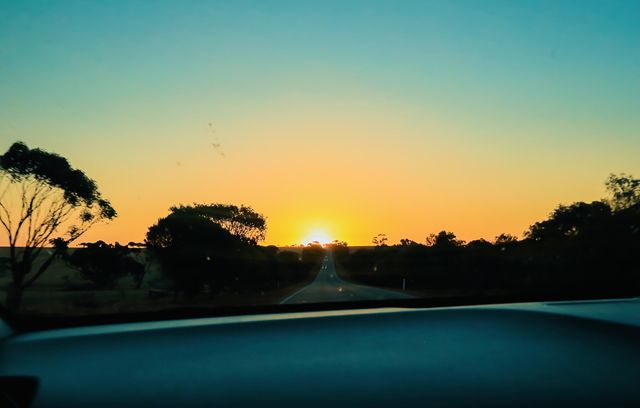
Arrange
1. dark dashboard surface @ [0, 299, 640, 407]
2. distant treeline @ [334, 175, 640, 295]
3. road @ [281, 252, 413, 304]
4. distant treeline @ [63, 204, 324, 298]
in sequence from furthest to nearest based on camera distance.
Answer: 1. distant treeline @ [334, 175, 640, 295]
2. distant treeline @ [63, 204, 324, 298]
3. road @ [281, 252, 413, 304]
4. dark dashboard surface @ [0, 299, 640, 407]

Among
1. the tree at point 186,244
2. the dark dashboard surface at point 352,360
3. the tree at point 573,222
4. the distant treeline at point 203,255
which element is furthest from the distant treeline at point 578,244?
the dark dashboard surface at point 352,360

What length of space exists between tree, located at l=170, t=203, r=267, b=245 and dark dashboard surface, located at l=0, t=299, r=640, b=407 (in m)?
25.2

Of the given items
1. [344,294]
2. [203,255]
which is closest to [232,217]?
[203,255]

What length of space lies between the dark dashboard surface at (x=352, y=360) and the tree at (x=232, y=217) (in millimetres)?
25170

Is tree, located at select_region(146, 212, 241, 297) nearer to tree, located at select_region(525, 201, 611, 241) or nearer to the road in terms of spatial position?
the road

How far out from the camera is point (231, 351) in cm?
228

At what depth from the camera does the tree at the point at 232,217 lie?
29073 millimetres

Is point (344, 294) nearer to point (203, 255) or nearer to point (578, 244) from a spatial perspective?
point (203, 255)

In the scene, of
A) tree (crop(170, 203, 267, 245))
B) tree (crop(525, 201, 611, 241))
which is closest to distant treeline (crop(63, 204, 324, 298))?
tree (crop(170, 203, 267, 245))

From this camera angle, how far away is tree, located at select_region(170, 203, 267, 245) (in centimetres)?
2907

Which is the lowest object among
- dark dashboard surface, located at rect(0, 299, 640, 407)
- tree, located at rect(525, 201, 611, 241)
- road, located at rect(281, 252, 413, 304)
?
dark dashboard surface, located at rect(0, 299, 640, 407)

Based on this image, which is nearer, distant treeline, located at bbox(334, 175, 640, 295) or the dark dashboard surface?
the dark dashboard surface

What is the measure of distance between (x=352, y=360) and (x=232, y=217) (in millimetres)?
30877

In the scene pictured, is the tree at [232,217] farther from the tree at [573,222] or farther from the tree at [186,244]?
the tree at [573,222]
